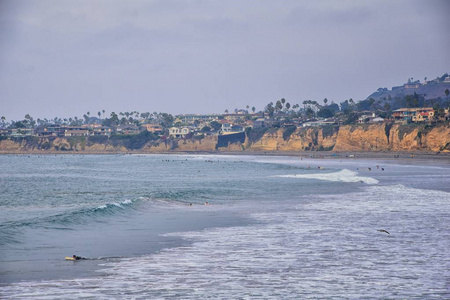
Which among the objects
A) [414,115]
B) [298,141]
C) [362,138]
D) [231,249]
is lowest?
[231,249]

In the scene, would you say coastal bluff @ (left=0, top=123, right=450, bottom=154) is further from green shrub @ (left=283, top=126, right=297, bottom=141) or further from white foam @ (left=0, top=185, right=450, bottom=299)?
white foam @ (left=0, top=185, right=450, bottom=299)

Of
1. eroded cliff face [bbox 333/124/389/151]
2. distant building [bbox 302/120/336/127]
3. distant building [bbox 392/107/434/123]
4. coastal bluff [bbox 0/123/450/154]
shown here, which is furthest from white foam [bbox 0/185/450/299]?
distant building [bbox 302/120/336/127]

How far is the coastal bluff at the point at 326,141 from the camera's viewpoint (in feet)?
366

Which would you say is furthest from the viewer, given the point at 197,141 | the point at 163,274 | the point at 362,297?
the point at 197,141

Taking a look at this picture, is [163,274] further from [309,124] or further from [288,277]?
[309,124]

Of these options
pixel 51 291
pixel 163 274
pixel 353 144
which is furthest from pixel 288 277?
pixel 353 144

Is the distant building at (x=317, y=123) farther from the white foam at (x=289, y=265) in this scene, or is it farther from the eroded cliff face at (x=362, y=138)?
the white foam at (x=289, y=265)

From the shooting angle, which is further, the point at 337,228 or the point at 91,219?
the point at 91,219

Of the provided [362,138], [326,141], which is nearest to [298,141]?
[326,141]

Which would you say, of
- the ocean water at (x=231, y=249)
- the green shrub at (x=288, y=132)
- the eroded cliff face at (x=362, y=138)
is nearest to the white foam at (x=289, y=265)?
the ocean water at (x=231, y=249)

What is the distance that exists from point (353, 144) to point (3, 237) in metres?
120

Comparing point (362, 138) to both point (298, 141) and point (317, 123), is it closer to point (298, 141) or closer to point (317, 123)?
point (298, 141)

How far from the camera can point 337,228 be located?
22.7 meters

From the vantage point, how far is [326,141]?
147 metres
